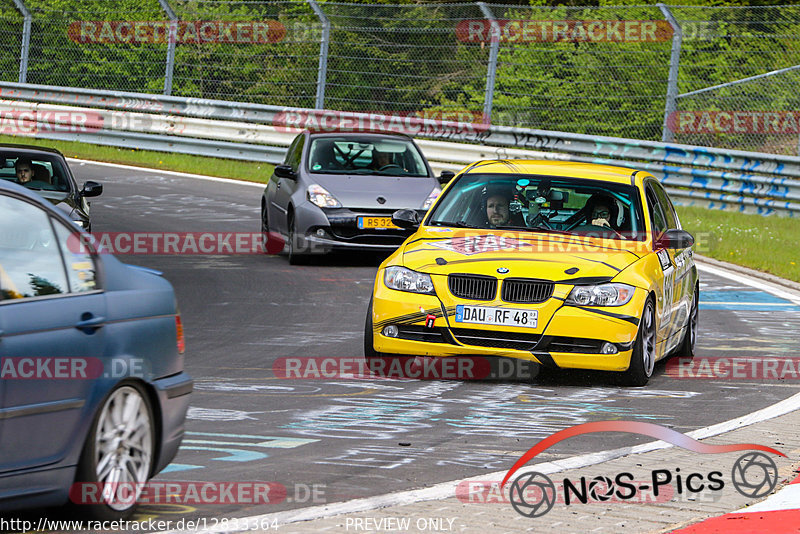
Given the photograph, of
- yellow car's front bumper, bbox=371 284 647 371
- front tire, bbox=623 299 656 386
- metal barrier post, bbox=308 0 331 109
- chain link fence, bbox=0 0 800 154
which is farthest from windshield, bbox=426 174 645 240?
metal barrier post, bbox=308 0 331 109

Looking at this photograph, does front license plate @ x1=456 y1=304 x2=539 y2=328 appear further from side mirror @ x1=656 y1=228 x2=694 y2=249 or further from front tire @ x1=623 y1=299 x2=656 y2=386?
side mirror @ x1=656 y1=228 x2=694 y2=249

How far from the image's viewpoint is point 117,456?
5.81m

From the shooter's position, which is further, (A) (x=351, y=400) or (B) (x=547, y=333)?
(B) (x=547, y=333)

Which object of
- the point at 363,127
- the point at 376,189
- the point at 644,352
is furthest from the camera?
the point at 363,127

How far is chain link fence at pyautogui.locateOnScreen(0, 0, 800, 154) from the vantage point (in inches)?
922

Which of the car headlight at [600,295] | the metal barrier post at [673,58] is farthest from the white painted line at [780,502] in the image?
the metal barrier post at [673,58]

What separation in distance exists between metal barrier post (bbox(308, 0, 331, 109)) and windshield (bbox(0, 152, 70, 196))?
1161 cm

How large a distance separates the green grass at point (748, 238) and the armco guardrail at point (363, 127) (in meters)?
0.46

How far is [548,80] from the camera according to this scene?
24.4m

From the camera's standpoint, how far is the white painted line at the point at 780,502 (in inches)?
252

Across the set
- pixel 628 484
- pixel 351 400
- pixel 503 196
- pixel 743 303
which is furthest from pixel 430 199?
pixel 628 484

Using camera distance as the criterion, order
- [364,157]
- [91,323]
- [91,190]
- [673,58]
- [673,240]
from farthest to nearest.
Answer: [673,58] → [364,157] → [91,190] → [673,240] → [91,323]

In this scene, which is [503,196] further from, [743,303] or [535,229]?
[743,303]

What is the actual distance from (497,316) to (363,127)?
662 inches
